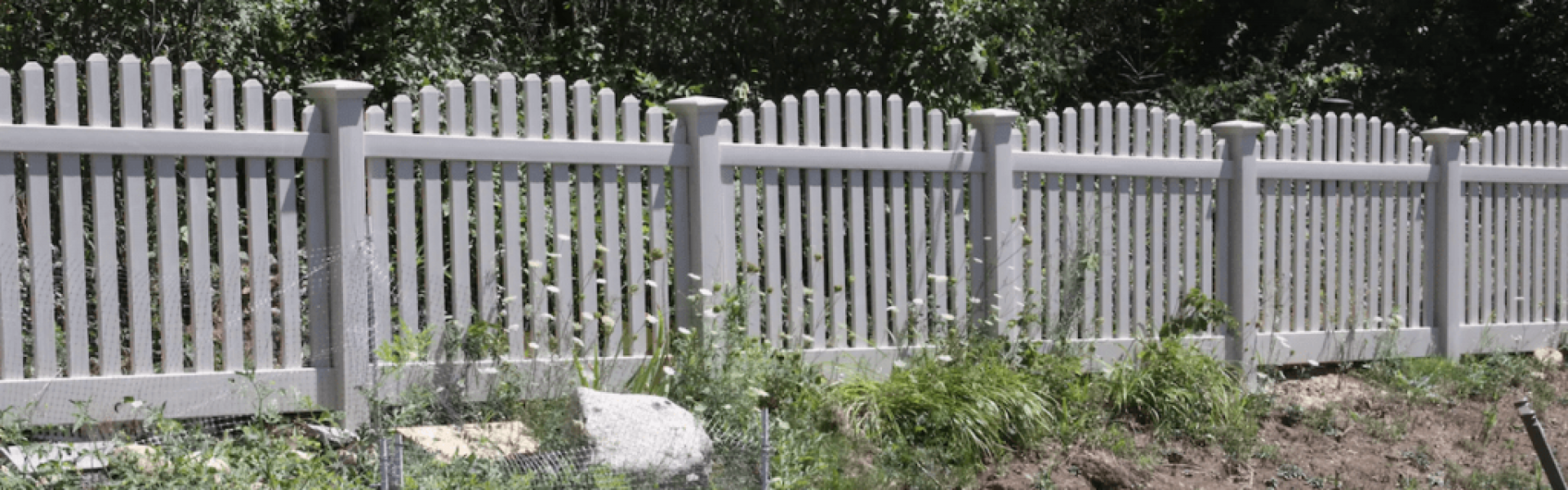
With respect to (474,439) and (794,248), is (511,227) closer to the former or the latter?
(474,439)

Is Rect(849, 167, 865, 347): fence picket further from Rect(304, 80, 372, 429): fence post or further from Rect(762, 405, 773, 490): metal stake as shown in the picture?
Rect(304, 80, 372, 429): fence post

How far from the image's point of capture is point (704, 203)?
569cm

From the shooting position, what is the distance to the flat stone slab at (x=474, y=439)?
4.79m

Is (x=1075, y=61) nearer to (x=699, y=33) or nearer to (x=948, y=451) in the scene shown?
(x=699, y=33)

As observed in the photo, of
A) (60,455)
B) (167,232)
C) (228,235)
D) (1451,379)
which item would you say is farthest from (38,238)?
(1451,379)

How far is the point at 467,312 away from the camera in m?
5.34

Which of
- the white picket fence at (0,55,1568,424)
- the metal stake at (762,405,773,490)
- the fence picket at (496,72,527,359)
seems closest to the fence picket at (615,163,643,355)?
the white picket fence at (0,55,1568,424)

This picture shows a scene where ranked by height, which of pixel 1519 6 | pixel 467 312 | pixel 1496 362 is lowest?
pixel 1496 362

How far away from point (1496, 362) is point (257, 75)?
7075 mm

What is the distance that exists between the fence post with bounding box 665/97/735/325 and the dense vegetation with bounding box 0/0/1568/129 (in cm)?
279

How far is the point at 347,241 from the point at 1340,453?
414 centimetres

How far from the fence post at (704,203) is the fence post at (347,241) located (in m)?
1.23

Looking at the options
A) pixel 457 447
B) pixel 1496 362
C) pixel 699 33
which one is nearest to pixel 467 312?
pixel 457 447

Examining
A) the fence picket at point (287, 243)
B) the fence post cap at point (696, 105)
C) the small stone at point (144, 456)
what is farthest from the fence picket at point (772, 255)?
the small stone at point (144, 456)
